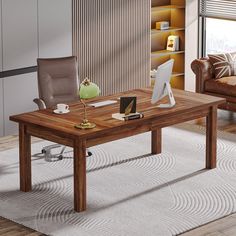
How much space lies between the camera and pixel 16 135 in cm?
948

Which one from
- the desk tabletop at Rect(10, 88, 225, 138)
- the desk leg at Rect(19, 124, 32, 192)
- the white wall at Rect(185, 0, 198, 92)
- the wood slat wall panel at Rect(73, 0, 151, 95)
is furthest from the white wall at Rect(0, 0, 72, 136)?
the white wall at Rect(185, 0, 198, 92)

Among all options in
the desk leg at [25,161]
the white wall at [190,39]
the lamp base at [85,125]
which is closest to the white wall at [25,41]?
the desk leg at [25,161]

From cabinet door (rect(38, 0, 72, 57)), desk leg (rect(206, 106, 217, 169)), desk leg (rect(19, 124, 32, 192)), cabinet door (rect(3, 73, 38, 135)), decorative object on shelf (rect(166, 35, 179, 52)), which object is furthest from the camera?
decorative object on shelf (rect(166, 35, 179, 52))

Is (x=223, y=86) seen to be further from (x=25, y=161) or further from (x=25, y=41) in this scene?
(x=25, y=161)

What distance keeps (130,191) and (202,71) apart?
3168mm

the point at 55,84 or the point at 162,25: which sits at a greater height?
the point at 162,25

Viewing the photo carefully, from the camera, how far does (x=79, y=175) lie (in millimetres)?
7000

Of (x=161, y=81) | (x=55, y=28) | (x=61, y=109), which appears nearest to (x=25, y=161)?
(x=61, y=109)

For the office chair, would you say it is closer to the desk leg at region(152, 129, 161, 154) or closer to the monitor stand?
the desk leg at region(152, 129, 161, 154)

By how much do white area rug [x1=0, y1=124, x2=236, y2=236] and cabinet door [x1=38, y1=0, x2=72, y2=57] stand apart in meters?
1.27

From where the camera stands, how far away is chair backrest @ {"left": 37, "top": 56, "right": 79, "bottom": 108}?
28.5 ft

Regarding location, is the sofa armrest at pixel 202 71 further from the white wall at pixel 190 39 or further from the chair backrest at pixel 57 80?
the chair backrest at pixel 57 80

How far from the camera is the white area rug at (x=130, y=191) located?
22.3 ft

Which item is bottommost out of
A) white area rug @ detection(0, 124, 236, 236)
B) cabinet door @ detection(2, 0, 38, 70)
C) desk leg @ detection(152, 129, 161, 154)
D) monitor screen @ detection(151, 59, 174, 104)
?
white area rug @ detection(0, 124, 236, 236)
